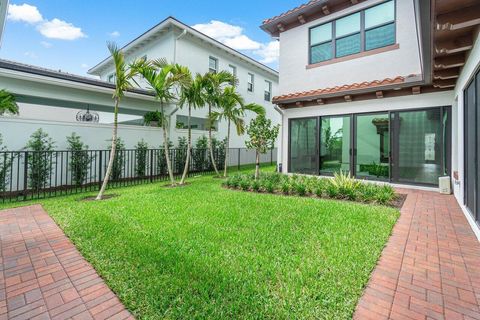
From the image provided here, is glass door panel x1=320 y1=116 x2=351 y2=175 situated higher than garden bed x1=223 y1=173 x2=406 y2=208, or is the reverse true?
glass door panel x1=320 y1=116 x2=351 y2=175

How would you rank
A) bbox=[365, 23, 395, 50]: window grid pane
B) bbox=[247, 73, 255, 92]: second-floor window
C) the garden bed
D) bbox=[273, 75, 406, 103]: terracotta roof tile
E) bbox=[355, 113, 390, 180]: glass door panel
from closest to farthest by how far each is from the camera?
the garden bed, bbox=[273, 75, 406, 103]: terracotta roof tile, bbox=[355, 113, 390, 180]: glass door panel, bbox=[365, 23, 395, 50]: window grid pane, bbox=[247, 73, 255, 92]: second-floor window

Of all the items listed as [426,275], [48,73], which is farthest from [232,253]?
[48,73]

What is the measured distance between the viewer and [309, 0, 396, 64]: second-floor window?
8.94 meters

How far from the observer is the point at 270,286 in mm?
2645

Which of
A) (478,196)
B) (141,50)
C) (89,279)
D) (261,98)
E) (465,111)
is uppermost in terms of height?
(141,50)

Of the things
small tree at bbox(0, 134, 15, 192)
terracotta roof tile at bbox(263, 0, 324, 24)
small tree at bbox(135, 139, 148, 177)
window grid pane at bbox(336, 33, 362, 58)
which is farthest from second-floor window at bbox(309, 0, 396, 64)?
small tree at bbox(0, 134, 15, 192)

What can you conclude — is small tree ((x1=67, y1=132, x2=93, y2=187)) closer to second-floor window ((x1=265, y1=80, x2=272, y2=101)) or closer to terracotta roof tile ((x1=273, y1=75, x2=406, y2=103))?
terracotta roof tile ((x1=273, y1=75, x2=406, y2=103))

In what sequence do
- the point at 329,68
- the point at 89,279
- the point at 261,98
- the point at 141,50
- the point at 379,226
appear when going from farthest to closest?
the point at 261,98 → the point at 141,50 → the point at 329,68 → the point at 379,226 → the point at 89,279

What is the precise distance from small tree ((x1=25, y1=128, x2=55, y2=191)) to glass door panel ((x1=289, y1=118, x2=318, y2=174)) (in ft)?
28.6

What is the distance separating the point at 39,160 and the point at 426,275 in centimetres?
983

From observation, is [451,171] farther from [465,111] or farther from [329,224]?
[329,224]

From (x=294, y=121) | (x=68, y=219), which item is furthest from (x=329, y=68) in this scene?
(x=68, y=219)

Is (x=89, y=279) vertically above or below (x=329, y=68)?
below

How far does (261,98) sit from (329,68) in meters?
9.87
